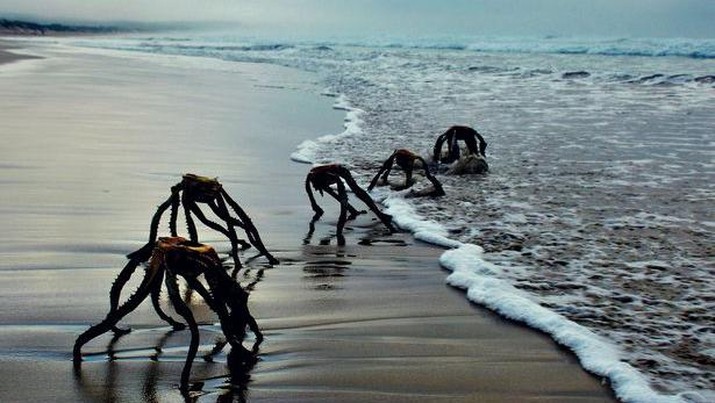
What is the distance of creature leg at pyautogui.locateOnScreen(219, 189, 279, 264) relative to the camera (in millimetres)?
5051

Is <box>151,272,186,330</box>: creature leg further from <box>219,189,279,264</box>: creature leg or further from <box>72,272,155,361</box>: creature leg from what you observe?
<box>219,189,279,264</box>: creature leg

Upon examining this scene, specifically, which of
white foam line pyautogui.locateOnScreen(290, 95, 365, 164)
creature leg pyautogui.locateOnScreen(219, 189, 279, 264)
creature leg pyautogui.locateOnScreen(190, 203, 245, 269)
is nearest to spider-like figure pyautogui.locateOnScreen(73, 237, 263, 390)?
creature leg pyautogui.locateOnScreen(219, 189, 279, 264)

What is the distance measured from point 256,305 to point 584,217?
3.91 meters

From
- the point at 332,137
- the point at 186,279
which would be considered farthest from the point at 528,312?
the point at 332,137

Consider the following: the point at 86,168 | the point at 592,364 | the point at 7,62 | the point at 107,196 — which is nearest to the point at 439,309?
the point at 592,364

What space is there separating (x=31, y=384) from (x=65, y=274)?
180 cm

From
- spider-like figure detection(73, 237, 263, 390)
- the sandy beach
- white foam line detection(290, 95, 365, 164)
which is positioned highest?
spider-like figure detection(73, 237, 263, 390)

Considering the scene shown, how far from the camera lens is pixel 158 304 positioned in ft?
12.9

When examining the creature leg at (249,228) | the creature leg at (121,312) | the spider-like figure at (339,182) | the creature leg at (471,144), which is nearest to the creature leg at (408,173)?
the creature leg at (471,144)

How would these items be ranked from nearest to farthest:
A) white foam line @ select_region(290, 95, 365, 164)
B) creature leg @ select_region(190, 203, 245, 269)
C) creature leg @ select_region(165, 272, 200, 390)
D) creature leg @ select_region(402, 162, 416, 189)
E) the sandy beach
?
creature leg @ select_region(165, 272, 200, 390)
the sandy beach
creature leg @ select_region(190, 203, 245, 269)
creature leg @ select_region(402, 162, 416, 189)
white foam line @ select_region(290, 95, 365, 164)

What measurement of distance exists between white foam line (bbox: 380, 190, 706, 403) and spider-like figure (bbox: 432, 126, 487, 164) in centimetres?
305

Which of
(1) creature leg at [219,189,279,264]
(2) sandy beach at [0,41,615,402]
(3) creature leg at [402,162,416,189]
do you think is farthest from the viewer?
(3) creature leg at [402,162,416,189]

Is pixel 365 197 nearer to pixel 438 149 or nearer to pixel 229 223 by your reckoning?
pixel 229 223

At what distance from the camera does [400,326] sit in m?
4.41
